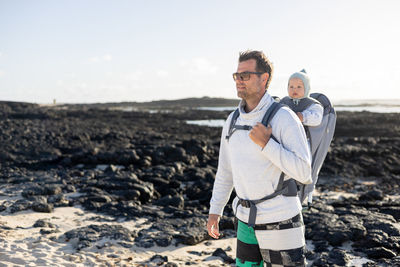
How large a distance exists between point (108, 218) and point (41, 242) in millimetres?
1993

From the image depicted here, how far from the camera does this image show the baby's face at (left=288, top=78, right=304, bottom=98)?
356cm

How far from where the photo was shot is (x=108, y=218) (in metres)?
7.76

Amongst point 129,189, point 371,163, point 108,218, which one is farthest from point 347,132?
point 108,218

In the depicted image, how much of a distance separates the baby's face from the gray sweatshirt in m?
1.14

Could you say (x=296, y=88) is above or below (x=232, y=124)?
above

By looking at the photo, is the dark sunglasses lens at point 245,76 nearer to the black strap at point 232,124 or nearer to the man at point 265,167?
the man at point 265,167

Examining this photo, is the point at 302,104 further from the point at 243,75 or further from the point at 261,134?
the point at 261,134

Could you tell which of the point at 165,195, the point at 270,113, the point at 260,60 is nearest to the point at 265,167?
the point at 270,113

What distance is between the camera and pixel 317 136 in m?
3.41

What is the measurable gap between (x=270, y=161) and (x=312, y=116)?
3.53 feet

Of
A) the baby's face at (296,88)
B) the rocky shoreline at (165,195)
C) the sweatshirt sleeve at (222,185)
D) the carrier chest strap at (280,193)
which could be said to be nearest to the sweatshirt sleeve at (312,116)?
the baby's face at (296,88)

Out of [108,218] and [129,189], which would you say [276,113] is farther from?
[129,189]

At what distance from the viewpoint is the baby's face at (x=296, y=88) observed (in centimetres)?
356

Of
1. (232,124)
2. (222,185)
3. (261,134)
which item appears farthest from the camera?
(222,185)
